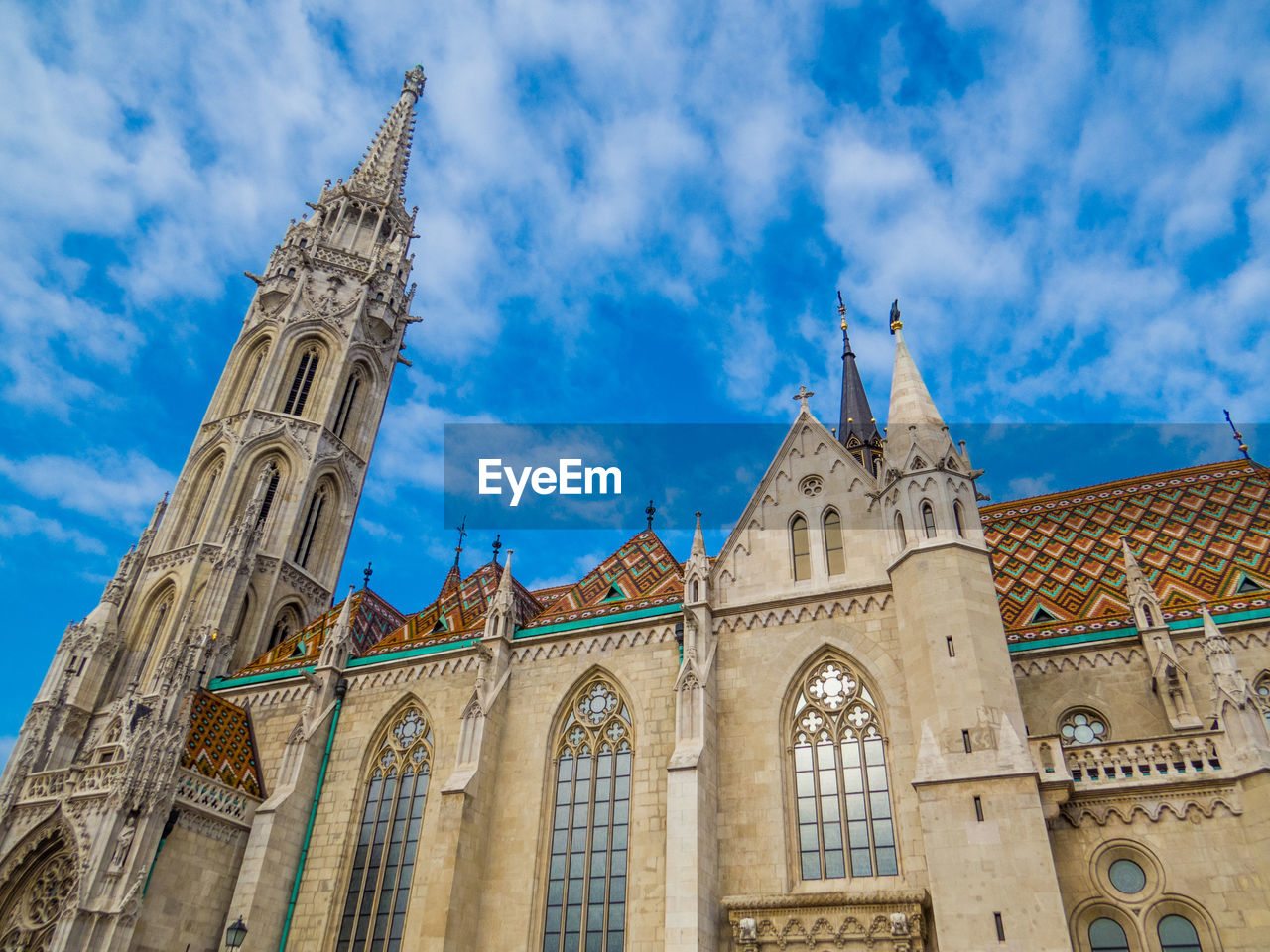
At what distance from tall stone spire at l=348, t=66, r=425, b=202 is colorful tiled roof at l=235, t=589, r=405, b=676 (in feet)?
71.9

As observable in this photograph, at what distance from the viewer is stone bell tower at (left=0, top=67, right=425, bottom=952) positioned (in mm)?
20500

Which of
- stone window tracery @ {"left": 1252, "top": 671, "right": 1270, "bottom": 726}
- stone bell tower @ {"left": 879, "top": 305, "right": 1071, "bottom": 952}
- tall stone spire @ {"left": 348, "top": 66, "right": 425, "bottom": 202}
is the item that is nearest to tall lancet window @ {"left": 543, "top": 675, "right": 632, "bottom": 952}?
stone bell tower @ {"left": 879, "top": 305, "right": 1071, "bottom": 952}

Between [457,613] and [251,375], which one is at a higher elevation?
[251,375]

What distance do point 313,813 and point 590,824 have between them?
8.07 m

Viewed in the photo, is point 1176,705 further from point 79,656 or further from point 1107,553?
point 79,656

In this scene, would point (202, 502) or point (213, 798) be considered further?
point (202, 502)

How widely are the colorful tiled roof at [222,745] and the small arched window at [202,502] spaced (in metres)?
9.31

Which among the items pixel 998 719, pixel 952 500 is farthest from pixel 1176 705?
pixel 952 500

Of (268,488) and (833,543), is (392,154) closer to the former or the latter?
(268,488)

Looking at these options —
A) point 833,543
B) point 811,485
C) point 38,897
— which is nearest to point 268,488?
point 38,897

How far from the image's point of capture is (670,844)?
17.2m

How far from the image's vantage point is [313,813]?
75.8 ft

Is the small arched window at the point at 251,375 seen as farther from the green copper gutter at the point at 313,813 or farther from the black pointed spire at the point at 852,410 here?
the black pointed spire at the point at 852,410

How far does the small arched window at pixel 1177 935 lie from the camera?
577 inches
